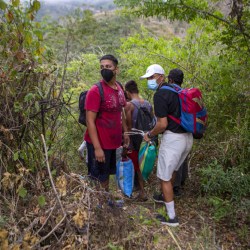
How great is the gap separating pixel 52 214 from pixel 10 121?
2.82ft

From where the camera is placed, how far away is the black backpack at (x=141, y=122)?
409cm

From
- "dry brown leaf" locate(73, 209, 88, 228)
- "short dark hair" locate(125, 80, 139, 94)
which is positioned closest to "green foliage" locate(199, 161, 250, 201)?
"short dark hair" locate(125, 80, 139, 94)

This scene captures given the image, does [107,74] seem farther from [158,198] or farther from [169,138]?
[158,198]

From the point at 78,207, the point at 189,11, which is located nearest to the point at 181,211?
the point at 78,207

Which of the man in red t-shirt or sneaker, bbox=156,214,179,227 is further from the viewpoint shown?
sneaker, bbox=156,214,179,227

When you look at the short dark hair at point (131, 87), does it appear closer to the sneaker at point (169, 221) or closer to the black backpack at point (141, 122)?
the black backpack at point (141, 122)

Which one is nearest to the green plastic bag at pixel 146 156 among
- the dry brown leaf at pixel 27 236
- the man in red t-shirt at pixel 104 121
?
the man in red t-shirt at pixel 104 121

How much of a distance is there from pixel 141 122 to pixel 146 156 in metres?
0.50

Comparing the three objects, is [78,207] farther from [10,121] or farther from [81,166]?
[81,166]

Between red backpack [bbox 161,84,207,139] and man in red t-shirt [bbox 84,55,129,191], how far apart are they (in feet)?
1.78

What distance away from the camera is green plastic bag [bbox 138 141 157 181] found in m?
3.80

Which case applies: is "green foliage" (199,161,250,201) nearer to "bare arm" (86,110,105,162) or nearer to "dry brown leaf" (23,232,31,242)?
"bare arm" (86,110,105,162)

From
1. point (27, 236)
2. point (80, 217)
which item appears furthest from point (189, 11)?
point (27, 236)

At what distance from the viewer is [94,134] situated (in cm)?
322
